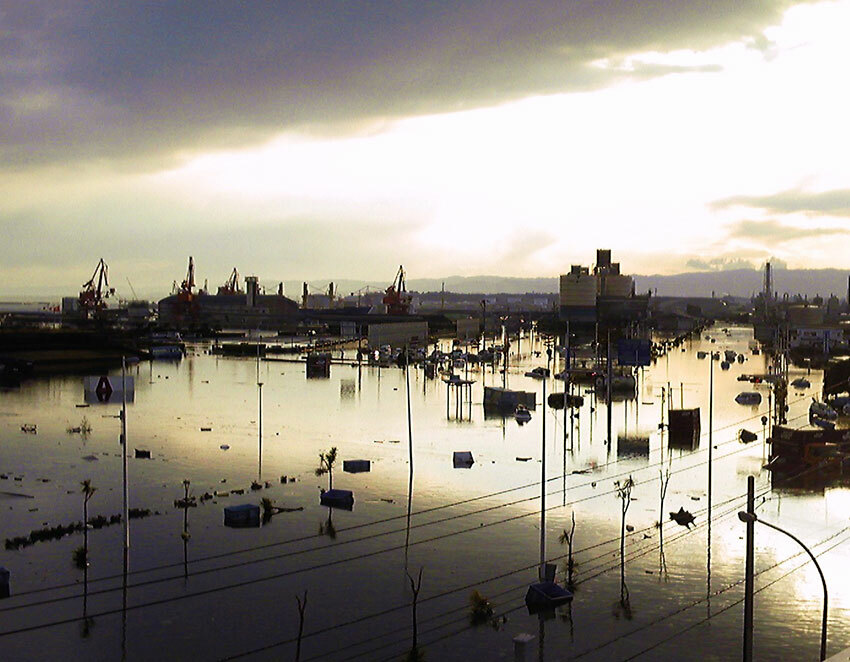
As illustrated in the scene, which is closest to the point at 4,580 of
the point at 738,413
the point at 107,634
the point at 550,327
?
the point at 107,634

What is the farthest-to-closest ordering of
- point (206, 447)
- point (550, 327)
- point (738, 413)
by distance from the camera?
point (550, 327)
point (738, 413)
point (206, 447)

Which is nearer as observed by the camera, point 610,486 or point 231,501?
point 231,501

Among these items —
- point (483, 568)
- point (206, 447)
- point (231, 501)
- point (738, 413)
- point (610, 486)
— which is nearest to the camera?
point (483, 568)

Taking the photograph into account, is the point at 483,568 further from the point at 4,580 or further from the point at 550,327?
the point at 550,327

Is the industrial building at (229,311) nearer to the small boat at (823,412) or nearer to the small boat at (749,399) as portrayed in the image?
the small boat at (749,399)

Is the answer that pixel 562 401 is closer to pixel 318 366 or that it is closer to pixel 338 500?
pixel 318 366

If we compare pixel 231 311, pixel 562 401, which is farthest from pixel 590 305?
pixel 562 401

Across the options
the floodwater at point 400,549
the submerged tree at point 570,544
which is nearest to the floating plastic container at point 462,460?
the floodwater at point 400,549
